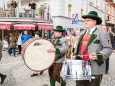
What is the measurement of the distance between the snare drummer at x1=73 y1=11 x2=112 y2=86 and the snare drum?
10cm

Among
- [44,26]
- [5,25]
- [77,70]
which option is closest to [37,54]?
[77,70]

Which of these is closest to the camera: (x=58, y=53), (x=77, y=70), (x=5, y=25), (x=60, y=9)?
(x=77, y=70)

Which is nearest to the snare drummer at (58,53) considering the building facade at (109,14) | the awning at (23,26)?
the awning at (23,26)

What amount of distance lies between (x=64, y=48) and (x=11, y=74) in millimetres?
3855

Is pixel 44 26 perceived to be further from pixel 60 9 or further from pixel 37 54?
pixel 37 54

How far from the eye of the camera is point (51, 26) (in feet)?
78.4

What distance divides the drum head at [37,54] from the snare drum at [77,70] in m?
1.47

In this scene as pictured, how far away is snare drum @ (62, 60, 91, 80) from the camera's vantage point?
4.04m

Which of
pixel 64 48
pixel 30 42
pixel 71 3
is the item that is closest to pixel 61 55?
pixel 64 48

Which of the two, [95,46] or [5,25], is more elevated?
[5,25]

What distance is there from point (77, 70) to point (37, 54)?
5.46ft

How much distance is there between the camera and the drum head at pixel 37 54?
17.8ft

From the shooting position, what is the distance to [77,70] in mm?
4078

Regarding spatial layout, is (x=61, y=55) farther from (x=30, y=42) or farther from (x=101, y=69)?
(x=101, y=69)
